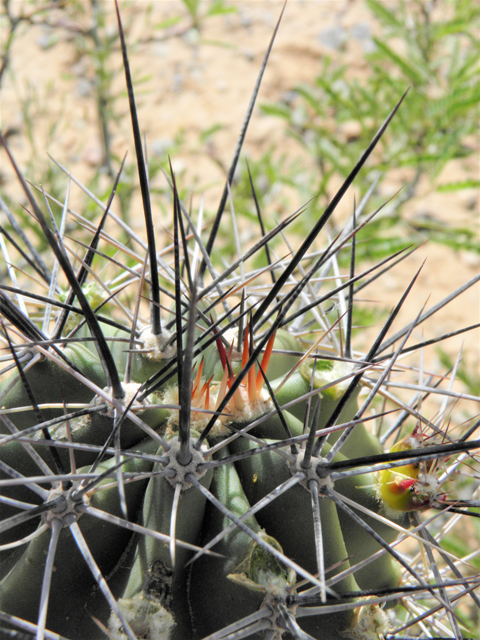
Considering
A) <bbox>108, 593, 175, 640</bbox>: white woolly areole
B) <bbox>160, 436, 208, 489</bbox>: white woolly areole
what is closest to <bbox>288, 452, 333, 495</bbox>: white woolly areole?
<bbox>160, 436, 208, 489</bbox>: white woolly areole

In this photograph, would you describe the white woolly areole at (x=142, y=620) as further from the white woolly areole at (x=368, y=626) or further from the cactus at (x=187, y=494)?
the white woolly areole at (x=368, y=626)

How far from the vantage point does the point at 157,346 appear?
30.9 inches

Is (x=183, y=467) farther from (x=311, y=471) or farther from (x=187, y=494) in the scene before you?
(x=311, y=471)

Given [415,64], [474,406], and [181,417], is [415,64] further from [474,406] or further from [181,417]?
[181,417]

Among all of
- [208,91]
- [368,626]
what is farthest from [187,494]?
[208,91]

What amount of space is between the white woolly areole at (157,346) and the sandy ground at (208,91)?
2461mm

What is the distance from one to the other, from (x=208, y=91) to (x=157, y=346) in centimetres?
361

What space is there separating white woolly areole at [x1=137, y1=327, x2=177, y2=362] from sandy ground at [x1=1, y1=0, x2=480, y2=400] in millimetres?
2461

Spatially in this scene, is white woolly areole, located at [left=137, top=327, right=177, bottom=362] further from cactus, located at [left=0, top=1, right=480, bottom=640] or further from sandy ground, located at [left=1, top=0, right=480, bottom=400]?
sandy ground, located at [left=1, top=0, right=480, bottom=400]

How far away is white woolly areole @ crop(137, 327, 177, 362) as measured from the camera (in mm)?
778

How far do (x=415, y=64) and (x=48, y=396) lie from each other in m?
1.71

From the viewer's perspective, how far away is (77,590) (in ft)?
2.23

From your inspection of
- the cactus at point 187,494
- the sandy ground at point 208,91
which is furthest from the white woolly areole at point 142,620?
the sandy ground at point 208,91

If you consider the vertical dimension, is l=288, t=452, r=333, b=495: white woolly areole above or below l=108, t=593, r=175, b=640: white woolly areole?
above
